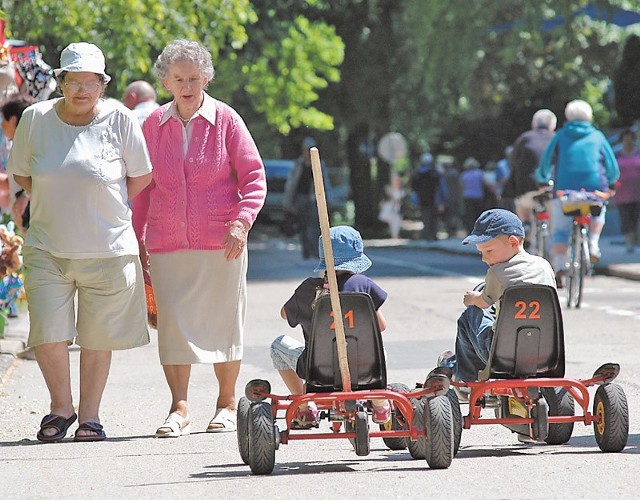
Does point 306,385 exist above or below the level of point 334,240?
below

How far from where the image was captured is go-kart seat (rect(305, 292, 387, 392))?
7344 mm

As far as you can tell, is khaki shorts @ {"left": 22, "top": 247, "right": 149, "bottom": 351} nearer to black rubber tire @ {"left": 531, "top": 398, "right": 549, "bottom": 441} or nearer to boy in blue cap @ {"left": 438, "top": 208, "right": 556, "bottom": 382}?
boy in blue cap @ {"left": 438, "top": 208, "right": 556, "bottom": 382}

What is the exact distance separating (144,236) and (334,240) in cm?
166

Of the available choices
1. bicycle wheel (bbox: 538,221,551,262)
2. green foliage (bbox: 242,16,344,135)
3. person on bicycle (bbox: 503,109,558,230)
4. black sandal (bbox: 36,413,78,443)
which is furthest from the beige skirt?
green foliage (bbox: 242,16,344,135)

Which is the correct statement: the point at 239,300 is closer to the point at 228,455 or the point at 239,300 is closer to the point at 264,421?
the point at 228,455

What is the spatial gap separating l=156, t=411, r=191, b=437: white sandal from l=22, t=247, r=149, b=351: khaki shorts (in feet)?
1.32

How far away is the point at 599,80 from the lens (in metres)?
44.2

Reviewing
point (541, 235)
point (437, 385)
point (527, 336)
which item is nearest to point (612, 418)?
point (527, 336)

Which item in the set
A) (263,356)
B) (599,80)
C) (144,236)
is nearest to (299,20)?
(599,80)

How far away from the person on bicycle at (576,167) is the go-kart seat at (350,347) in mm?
9869

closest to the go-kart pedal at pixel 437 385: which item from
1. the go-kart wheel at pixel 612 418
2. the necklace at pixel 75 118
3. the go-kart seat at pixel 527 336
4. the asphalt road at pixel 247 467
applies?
the asphalt road at pixel 247 467

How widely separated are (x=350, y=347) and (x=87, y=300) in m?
1.83

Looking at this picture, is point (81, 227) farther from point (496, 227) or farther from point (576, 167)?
point (576, 167)

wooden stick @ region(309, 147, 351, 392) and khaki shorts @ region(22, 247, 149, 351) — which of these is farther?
khaki shorts @ region(22, 247, 149, 351)
